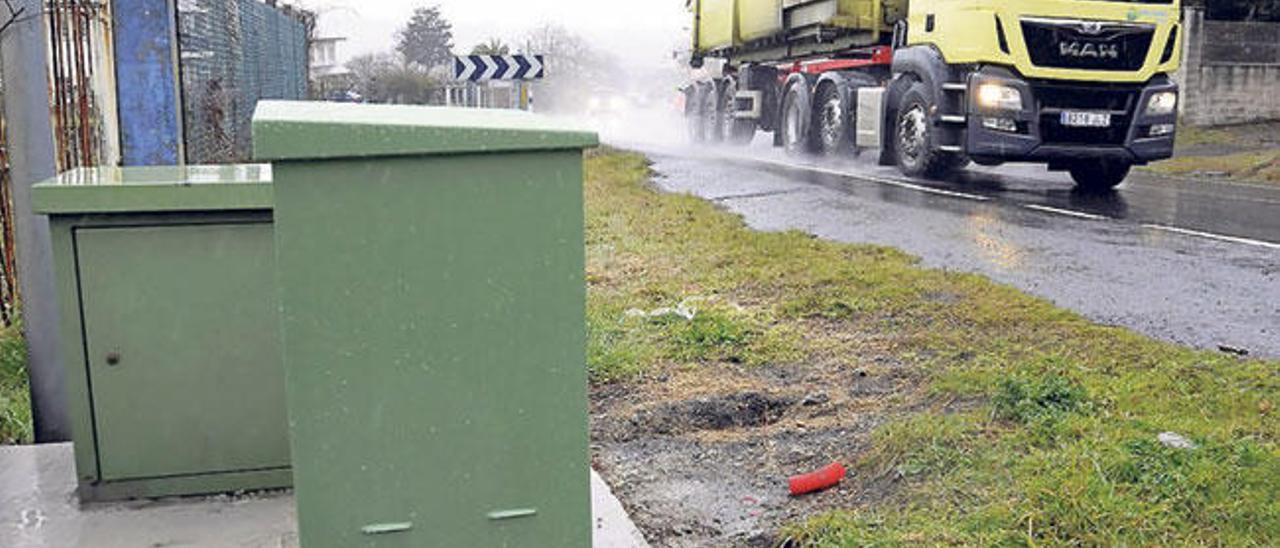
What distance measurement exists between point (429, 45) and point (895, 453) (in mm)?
94108

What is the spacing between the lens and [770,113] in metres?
20.5

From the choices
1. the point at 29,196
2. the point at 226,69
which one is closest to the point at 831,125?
the point at 226,69

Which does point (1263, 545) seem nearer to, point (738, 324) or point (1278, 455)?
point (1278, 455)

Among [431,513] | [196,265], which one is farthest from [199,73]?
[431,513]

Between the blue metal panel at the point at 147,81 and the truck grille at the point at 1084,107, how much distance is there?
898 cm

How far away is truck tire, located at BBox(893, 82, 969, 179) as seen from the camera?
538 inches

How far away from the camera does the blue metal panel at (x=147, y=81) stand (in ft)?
22.6

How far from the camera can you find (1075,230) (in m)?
9.49

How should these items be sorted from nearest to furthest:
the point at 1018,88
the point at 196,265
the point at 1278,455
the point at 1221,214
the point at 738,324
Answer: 1. the point at 196,265
2. the point at 1278,455
3. the point at 738,324
4. the point at 1221,214
5. the point at 1018,88

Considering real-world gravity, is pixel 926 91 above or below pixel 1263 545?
above

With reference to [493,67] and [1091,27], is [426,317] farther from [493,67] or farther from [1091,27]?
[493,67]

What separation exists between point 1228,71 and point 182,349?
2671 centimetres

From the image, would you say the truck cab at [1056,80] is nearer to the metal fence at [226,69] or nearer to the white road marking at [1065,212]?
the white road marking at [1065,212]

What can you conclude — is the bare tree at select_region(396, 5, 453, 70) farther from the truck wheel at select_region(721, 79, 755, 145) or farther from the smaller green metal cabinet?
the smaller green metal cabinet
